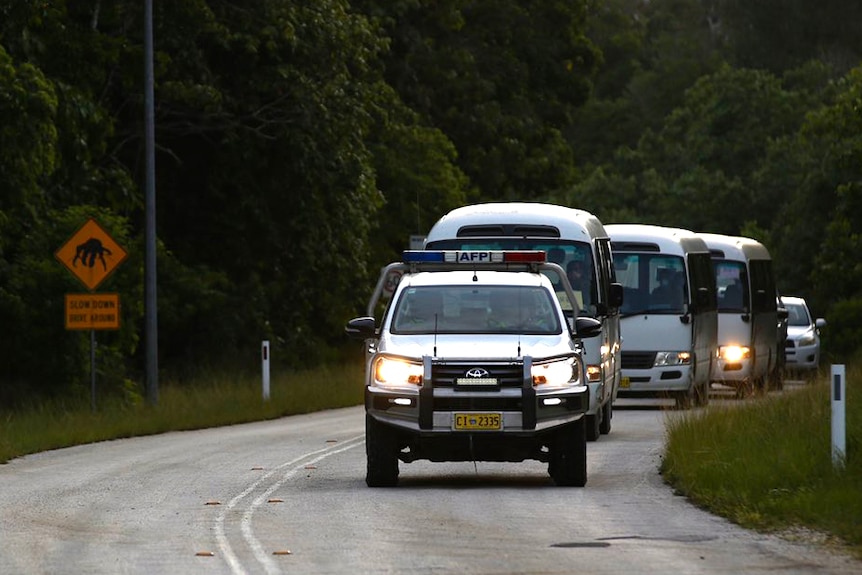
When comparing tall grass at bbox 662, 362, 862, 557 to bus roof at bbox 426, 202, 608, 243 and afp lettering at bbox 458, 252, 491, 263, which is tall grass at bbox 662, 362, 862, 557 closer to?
afp lettering at bbox 458, 252, 491, 263

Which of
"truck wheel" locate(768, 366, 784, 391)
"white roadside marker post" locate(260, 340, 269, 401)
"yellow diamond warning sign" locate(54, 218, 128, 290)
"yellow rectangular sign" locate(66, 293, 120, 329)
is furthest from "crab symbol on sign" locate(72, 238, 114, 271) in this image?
"truck wheel" locate(768, 366, 784, 391)

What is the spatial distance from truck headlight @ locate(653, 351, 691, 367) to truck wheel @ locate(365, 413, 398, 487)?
47.1ft

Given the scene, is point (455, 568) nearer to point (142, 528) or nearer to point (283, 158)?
point (142, 528)

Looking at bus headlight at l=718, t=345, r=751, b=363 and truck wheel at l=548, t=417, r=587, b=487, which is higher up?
bus headlight at l=718, t=345, r=751, b=363

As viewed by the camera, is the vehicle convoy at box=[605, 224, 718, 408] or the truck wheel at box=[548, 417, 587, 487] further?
the vehicle convoy at box=[605, 224, 718, 408]

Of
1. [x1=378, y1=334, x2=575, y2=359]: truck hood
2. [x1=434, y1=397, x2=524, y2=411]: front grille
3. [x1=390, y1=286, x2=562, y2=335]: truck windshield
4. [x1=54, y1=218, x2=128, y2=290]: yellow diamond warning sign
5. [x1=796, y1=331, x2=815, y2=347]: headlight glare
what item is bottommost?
[x1=796, y1=331, x2=815, y2=347]: headlight glare

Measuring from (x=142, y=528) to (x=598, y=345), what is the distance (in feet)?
31.2

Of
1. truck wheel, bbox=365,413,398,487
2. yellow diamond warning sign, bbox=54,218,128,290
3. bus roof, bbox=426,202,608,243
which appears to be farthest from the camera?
yellow diamond warning sign, bbox=54,218,128,290

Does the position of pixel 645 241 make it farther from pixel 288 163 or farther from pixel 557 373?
pixel 557 373

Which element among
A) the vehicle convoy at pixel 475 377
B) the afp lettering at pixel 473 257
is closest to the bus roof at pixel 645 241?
the afp lettering at pixel 473 257

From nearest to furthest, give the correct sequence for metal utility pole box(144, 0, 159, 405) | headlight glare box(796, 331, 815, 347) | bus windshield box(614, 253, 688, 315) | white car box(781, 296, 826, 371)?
bus windshield box(614, 253, 688, 315)
metal utility pole box(144, 0, 159, 405)
white car box(781, 296, 826, 371)
headlight glare box(796, 331, 815, 347)

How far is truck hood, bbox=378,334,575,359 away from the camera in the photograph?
17.8 metres

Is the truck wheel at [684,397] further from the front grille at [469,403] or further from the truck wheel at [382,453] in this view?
the front grille at [469,403]

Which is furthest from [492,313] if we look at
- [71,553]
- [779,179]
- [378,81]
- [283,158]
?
[779,179]
